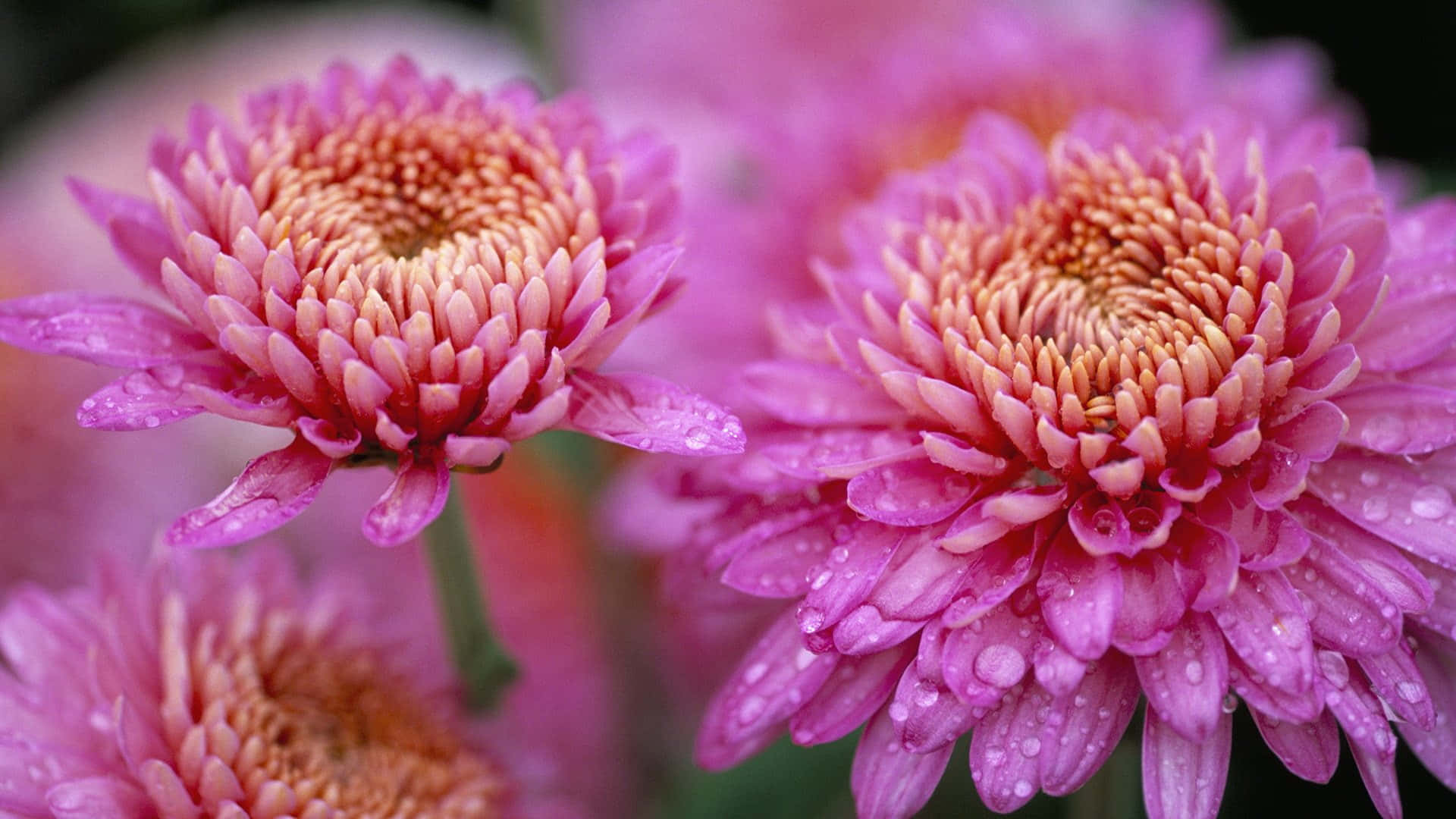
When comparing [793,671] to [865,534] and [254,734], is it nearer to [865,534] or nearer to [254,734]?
[865,534]

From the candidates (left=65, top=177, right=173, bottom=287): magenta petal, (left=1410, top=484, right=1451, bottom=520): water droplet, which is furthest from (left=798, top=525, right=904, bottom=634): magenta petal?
(left=65, top=177, right=173, bottom=287): magenta petal

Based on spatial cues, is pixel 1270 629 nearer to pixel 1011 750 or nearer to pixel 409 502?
pixel 1011 750

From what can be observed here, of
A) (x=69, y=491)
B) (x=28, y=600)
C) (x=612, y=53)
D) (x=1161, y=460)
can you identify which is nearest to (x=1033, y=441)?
→ (x=1161, y=460)

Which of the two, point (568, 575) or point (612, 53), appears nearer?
point (568, 575)

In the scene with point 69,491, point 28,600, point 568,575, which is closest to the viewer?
point 28,600

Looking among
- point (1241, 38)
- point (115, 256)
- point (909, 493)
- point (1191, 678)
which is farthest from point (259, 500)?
point (1241, 38)

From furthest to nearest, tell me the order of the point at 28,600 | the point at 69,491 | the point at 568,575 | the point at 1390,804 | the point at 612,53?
1. the point at 612,53
2. the point at 568,575
3. the point at 69,491
4. the point at 28,600
5. the point at 1390,804
